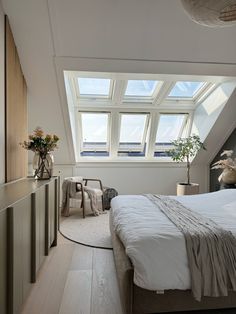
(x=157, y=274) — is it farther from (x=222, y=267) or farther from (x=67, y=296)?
(x=67, y=296)

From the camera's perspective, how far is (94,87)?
4.87 m

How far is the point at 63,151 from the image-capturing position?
5.19 m

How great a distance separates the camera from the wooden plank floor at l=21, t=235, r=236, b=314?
1931 mm

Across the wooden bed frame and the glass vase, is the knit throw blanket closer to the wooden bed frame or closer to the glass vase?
the wooden bed frame

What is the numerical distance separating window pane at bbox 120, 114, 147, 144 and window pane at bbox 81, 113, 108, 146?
1.27 feet

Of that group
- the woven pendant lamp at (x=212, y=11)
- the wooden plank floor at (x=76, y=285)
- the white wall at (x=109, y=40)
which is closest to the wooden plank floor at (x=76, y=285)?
the wooden plank floor at (x=76, y=285)

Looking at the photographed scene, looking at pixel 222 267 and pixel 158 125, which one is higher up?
pixel 158 125

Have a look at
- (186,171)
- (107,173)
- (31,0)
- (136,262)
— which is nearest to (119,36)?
(31,0)

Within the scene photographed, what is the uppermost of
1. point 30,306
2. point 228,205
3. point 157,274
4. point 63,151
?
point 63,151

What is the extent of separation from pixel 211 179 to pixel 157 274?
461 cm

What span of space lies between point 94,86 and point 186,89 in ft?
6.00

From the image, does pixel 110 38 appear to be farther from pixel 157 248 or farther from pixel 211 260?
pixel 211 260

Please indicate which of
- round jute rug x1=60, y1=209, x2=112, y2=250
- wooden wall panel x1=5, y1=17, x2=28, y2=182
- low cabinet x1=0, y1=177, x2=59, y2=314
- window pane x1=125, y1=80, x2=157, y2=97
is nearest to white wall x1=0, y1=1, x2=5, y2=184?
wooden wall panel x1=5, y1=17, x2=28, y2=182

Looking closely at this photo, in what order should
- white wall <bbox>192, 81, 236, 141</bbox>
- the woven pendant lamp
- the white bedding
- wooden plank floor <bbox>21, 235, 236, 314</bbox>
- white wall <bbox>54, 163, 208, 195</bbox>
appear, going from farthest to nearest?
white wall <bbox>54, 163, 208, 195</bbox> → white wall <bbox>192, 81, 236, 141</bbox> → wooden plank floor <bbox>21, 235, 236, 314</bbox> → the white bedding → the woven pendant lamp
